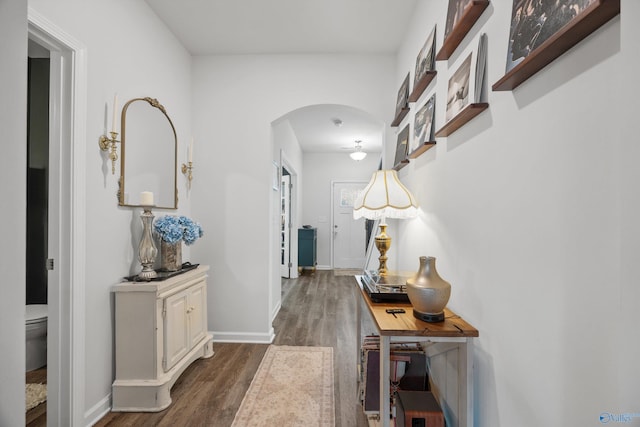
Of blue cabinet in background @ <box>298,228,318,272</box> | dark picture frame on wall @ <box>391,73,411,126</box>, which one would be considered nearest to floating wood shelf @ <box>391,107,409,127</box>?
dark picture frame on wall @ <box>391,73,411,126</box>

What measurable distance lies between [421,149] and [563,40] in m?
1.16

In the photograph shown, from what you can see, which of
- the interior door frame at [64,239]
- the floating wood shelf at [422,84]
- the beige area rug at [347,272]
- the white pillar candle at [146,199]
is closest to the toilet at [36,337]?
the interior door frame at [64,239]

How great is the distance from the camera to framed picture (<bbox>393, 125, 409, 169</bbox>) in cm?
234

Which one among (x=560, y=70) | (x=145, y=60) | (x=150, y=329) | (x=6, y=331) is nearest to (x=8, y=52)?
(x=6, y=331)

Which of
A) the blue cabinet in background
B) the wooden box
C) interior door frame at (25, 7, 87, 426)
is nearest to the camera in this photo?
the wooden box

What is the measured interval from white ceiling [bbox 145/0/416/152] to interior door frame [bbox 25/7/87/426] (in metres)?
1.12

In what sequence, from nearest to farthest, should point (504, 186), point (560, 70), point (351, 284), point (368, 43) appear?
point (560, 70), point (504, 186), point (368, 43), point (351, 284)

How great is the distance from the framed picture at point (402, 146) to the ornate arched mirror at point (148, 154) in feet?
6.14

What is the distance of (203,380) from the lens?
2254 millimetres

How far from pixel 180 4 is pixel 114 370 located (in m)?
2.59

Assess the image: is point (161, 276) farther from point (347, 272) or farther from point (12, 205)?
point (347, 272)

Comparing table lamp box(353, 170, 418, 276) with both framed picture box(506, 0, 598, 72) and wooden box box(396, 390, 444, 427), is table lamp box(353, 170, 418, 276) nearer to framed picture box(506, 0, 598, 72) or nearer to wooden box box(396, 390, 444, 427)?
wooden box box(396, 390, 444, 427)

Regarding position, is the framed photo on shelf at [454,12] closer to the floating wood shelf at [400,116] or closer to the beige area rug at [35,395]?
the floating wood shelf at [400,116]

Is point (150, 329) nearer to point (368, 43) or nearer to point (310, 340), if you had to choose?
point (310, 340)
